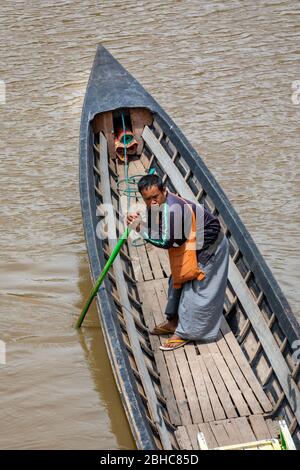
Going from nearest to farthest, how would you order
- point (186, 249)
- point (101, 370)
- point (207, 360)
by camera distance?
point (186, 249) → point (207, 360) → point (101, 370)

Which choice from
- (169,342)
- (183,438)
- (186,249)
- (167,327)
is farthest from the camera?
(167,327)

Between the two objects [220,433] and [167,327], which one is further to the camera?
[167,327]

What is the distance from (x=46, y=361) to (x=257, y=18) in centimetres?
975

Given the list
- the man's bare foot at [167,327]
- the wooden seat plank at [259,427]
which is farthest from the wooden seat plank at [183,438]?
the man's bare foot at [167,327]

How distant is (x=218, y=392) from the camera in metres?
5.48

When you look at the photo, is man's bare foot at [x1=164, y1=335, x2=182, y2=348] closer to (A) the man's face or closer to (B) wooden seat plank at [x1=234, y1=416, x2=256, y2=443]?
(B) wooden seat plank at [x1=234, y1=416, x2=256, y2=443]

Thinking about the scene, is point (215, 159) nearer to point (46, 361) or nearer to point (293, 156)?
point (293, 156)

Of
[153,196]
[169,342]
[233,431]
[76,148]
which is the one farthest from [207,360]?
[76,148]

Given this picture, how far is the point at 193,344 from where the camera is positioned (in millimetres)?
5961

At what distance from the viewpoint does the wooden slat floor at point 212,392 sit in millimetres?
5094

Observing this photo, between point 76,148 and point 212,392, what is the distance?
18.7ft

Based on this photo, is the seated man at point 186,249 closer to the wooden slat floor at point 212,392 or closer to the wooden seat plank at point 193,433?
the wooden slat floor at point 212,392

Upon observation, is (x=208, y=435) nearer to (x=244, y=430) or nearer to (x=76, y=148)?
(x=244, y=430)
